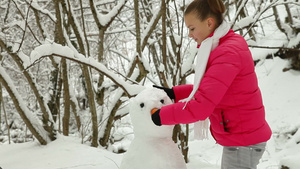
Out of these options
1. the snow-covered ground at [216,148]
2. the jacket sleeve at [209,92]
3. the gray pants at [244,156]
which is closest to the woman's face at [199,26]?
the jacket sleeve at [209,92]

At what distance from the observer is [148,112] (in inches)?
61.3

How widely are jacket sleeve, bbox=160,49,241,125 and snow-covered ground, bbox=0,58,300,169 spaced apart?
1052mm

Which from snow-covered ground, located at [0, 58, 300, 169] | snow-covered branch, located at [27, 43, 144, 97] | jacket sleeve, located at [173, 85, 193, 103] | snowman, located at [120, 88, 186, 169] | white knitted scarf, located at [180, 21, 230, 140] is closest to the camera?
white knitted scarf, located at [180, 21, 230, 140]

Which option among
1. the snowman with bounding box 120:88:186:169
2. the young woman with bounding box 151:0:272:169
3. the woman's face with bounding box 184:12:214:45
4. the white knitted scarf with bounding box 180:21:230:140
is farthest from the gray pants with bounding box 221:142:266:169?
the woman's face with bounding box 184:12:214:45

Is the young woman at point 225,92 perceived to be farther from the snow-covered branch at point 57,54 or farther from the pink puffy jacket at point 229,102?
the snow-covered branch at point 57,54

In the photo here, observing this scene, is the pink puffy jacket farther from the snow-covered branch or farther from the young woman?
the snow-covered branch

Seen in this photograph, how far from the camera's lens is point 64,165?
2270 mm

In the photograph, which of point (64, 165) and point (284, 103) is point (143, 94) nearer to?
point (64, 165)

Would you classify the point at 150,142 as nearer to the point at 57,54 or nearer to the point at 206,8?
the point at 206,8

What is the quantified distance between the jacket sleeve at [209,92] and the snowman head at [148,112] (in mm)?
219

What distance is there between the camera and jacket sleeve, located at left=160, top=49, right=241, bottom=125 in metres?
1.27

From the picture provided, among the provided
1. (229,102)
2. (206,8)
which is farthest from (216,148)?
(206,8)

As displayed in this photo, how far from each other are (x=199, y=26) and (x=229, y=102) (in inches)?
16.7

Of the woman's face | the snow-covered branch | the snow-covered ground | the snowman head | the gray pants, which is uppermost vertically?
the woman's face
